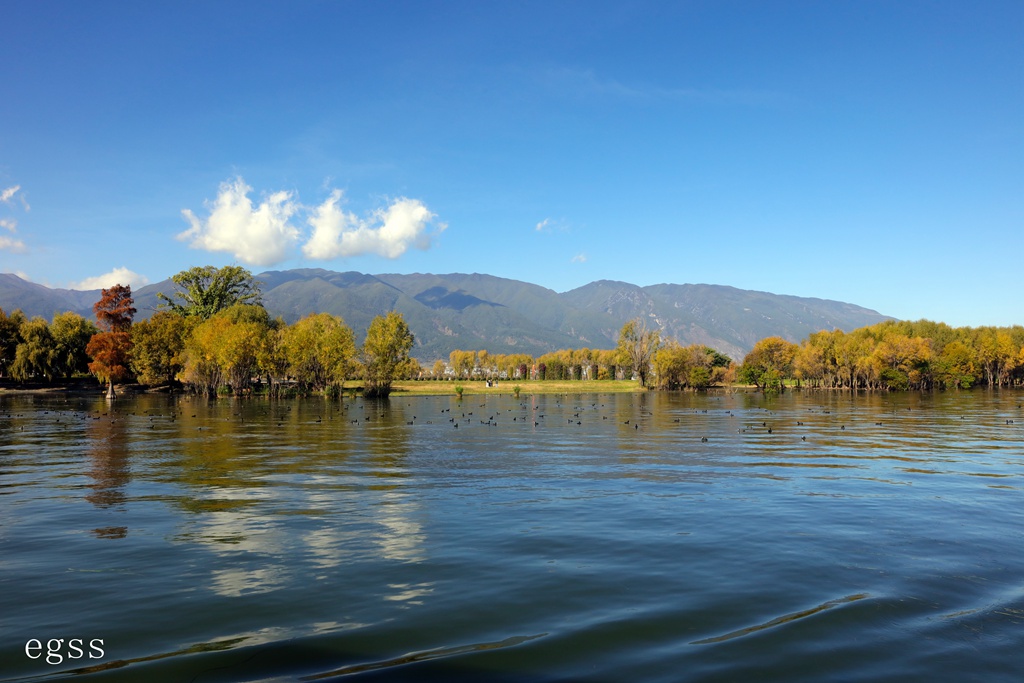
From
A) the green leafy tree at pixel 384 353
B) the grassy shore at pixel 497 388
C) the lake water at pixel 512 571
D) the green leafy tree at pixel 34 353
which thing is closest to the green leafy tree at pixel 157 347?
the green leafy tree at pixel 34 353

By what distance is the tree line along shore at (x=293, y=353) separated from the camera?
11956 centimetres

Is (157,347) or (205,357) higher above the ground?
(157,347)

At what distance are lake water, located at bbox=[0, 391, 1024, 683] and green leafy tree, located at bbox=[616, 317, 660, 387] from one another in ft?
505

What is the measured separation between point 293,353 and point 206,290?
203 ft

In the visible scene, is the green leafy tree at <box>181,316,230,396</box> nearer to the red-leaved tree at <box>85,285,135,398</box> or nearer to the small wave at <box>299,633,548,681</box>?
the red-leaved tree at <box>85,285,135,398</box>

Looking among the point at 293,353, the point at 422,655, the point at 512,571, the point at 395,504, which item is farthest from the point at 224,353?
the point at 422,655

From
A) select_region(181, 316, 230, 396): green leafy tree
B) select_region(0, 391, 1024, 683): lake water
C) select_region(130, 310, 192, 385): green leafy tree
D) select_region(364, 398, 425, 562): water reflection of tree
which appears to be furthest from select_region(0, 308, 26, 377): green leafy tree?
select_region(364, 398, 425, 562): water reflection of tree

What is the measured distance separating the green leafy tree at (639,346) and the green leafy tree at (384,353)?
264 ft

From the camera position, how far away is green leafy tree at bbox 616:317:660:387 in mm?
187625

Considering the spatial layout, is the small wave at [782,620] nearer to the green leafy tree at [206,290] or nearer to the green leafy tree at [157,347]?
the green leafy tree at [157,347]

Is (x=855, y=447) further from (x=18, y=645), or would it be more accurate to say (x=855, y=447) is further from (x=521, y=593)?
(x=18, y=645)

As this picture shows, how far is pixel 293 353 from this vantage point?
117562mm

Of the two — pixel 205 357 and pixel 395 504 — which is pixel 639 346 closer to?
pixel 205 357

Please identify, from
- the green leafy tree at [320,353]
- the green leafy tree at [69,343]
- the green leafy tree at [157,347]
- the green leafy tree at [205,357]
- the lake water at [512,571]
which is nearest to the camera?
the lake water at [512,571]
